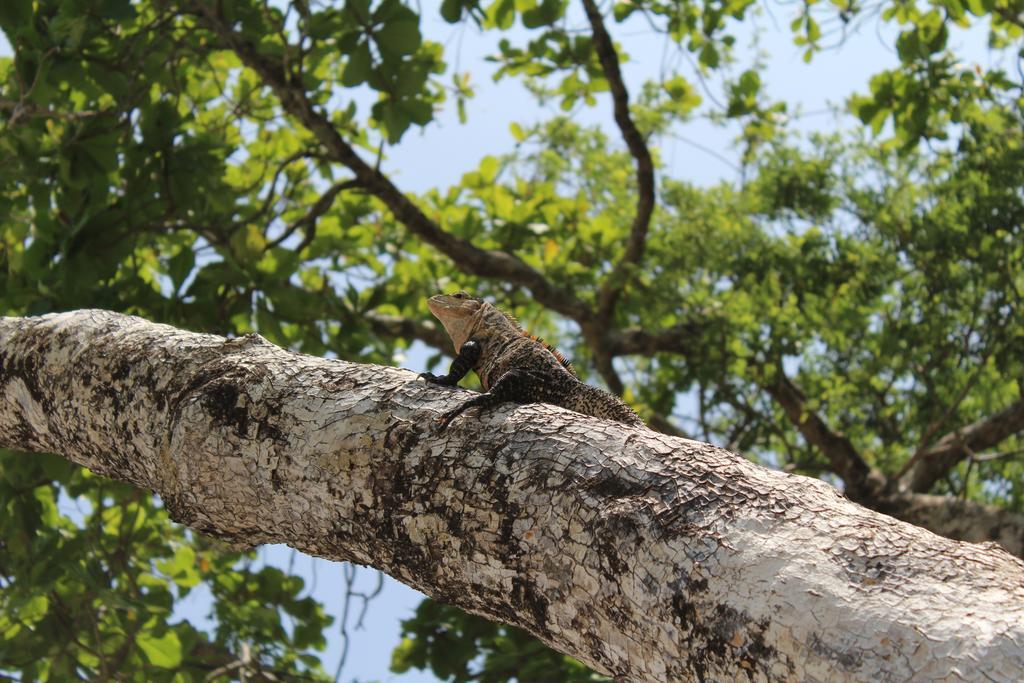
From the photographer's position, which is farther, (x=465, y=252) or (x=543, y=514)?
(x=465, y=252)

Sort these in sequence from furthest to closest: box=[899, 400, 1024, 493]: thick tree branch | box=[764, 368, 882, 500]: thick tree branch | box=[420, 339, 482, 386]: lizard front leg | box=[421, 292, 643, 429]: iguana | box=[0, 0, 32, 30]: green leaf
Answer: box=[764, 368, 882, 500]: thick tree branch, box=[899, 400, 1024, 493]: thick tree branch, box=[0, 0, 32, 30]: green leaf, box=[420, 339, 482, 386]: lizard front leg, box=[421, 292, 643, 429]: iguana

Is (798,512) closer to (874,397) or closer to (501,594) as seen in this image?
(501,594)

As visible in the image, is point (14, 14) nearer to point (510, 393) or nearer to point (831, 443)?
point (510, 393)

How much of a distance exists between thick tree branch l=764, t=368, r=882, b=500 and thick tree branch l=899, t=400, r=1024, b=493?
23cm

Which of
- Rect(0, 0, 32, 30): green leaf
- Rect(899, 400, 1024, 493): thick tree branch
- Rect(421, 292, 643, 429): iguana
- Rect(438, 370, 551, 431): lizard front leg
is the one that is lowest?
Rect(438, 370, 551, 431): lizard front leg

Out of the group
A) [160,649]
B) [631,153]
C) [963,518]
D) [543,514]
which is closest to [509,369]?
[543,514]

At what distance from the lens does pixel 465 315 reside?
12.6ft

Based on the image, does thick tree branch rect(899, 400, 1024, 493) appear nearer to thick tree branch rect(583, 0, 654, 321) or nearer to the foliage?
thick tree branch rect(583, 0, 654, 321)

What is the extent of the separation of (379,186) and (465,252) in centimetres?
74

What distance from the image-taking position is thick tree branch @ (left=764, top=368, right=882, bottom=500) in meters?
6.38

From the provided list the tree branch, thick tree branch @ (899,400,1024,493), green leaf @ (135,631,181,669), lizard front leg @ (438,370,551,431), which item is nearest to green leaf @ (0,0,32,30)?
green leaf @ (135,631,181,669)

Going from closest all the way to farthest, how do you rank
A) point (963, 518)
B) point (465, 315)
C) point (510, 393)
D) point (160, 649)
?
point (510, 393) < point (465, 315) < point (160, 649) < point (963, 518)

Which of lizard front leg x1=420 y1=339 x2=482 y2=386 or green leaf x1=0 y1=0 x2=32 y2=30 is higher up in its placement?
green leaf x1=0 y1=0 x2=32 y2=30

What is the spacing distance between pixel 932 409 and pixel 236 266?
15.6ft
